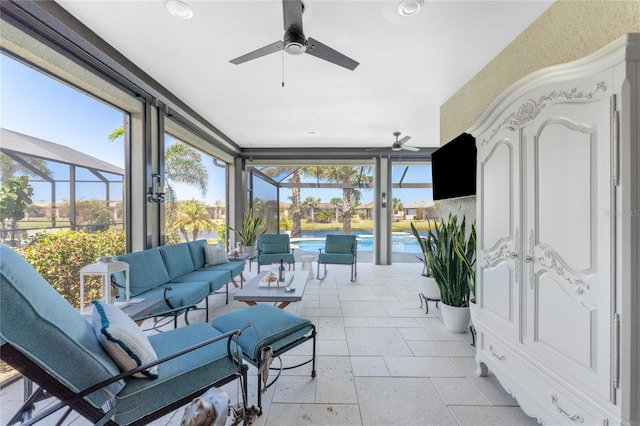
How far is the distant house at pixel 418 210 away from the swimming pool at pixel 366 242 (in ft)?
2.18

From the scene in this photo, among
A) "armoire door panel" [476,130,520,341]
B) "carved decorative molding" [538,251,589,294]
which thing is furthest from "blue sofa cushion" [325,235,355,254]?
"carved decorative molding" [538,251,589,294]

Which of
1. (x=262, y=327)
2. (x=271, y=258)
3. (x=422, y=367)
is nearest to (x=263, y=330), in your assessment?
(x=262, y=327)

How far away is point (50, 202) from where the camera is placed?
228cm

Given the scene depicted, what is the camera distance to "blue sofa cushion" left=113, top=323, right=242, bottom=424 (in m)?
1.23

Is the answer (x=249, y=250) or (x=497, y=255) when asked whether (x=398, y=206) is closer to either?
(x=249, y=250)

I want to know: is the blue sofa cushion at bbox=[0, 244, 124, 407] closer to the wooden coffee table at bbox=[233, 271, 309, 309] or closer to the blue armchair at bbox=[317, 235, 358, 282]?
the wooden coffee table at bbox=[233, 271, 309, 309]

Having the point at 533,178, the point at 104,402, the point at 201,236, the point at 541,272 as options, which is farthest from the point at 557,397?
the point at 201,236

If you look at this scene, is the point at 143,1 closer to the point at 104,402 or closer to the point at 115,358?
the point at 115,358

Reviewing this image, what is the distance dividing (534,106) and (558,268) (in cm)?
98

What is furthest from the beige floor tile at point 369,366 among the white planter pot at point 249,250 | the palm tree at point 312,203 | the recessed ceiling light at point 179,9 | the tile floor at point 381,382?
the palm tree at point 312,203

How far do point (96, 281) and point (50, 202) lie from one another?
3.10ft

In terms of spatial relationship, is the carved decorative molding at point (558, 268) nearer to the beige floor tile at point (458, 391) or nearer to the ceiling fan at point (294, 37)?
the beige floor tile at point (458, 391)

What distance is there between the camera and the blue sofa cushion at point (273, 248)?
17.2ft

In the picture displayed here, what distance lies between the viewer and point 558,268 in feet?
4.66
